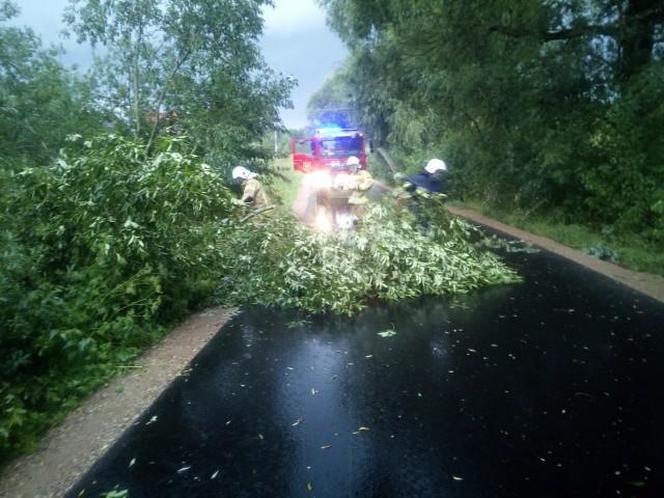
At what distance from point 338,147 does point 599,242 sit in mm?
15534

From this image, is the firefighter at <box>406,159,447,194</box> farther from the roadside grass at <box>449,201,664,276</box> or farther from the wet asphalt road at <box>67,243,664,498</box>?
the wet asphalt road at <box>67,243,664,498</box>

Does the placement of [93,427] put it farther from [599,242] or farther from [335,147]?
[335,147]

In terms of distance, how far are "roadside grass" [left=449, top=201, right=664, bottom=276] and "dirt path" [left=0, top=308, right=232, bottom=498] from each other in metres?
7.72

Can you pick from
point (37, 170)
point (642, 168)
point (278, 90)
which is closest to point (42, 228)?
point (37, 170)

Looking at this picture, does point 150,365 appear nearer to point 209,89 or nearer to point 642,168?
point 209,89

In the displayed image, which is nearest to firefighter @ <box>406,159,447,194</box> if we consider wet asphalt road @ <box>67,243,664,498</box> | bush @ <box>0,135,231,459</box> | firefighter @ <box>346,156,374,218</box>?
firefighter @ <box>346,156,374,218</box>

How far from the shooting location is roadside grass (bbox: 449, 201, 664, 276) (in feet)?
27.7

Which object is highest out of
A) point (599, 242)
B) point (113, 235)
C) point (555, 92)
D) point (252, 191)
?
point (555, 92)

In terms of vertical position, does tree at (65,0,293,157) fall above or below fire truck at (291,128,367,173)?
above

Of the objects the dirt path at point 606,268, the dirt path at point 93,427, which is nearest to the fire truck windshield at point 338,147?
the dirt path at point 606,268

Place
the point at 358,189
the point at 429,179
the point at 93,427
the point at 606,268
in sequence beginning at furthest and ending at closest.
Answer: the point at 358,189 < the point at 429,179 < the point at 606,268 < the point at 93,427

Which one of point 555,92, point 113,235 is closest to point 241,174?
point 113,235

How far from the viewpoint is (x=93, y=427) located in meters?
3.87

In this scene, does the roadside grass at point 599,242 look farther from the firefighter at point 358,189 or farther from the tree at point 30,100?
the tree at point 30,100
